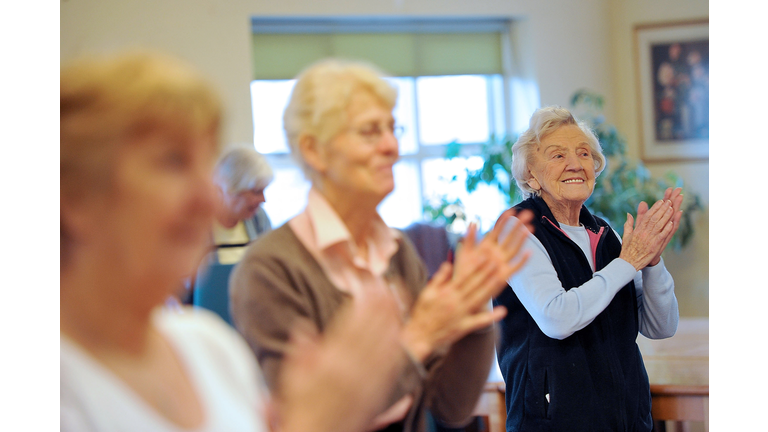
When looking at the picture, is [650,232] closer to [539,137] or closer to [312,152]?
[539,137]

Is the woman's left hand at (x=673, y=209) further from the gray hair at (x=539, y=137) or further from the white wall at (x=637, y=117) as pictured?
the white wall at (x=637, y=117)

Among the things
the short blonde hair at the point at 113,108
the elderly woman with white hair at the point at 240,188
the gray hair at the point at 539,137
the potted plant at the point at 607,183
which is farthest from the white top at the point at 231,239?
the potted plant at the point at 607,183

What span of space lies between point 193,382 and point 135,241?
0.14 metres

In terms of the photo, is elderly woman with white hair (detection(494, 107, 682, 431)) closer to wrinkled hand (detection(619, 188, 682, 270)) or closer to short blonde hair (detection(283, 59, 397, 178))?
wrinkled hand (detection(619, 188, 682, 270))

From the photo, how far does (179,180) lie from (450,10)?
159 inches

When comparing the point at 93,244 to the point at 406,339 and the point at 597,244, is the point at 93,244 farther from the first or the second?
the point at 597,244

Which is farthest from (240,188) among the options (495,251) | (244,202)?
(495,251)

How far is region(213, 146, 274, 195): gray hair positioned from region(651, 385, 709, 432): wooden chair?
1166mm

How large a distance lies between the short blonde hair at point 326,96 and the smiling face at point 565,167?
65 cm

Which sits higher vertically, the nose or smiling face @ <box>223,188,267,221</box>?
the nose

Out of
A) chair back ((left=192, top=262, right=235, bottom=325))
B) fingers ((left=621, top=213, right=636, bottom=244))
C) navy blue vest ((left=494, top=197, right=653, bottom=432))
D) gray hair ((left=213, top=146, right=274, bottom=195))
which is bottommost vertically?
navy blue vest ((left=494, top=197, right=653, bottom=432))

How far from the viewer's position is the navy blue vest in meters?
1.29

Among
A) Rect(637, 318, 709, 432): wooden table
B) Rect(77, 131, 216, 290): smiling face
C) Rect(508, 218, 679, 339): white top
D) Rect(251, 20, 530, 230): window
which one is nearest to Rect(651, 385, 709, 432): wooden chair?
Rect(637, 318, 709, 432): wooden table

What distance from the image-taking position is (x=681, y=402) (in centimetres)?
170
